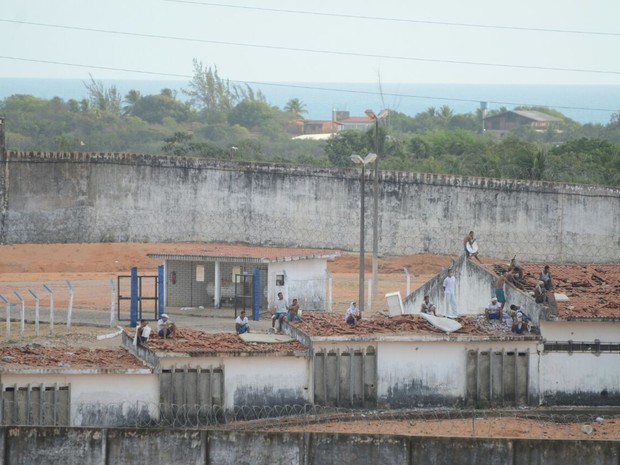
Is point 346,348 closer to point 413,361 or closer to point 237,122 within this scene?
point 413,361

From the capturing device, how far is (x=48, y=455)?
22844 mm

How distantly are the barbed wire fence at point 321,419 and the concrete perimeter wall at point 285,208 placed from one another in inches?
792

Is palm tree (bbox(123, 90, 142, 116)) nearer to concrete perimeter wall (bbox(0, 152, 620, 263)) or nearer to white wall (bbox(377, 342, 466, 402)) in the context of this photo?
concrete perimeter wall (bbox(0, 152, 620, 263))

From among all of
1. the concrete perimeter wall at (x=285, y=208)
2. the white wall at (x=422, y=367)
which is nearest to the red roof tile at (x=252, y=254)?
the white wall at (x=422, y=367)

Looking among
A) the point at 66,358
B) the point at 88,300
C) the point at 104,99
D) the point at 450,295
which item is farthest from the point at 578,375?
the point at 104,99

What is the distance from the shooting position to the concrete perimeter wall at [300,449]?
23000 millimetres

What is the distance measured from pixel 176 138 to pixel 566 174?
21.2 metres

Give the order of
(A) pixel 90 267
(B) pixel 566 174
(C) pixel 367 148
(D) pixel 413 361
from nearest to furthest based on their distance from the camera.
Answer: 1. (D) pixel 413 361
2. (A) pixel 90 267
3. (B) pixel 566 174
4. (C) pixel 367 148

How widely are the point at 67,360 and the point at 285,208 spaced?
23.7 metres

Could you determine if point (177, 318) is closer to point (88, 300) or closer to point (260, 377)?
point (88, 300)

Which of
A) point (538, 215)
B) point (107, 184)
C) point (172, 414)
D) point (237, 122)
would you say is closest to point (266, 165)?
point (107, 184)

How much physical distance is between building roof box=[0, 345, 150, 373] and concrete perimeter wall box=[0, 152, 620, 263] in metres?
21.2

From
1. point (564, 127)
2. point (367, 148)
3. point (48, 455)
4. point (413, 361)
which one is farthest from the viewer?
point (564, 127)

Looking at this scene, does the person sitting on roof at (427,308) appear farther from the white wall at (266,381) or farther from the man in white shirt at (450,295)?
the white wall at (266,381)
